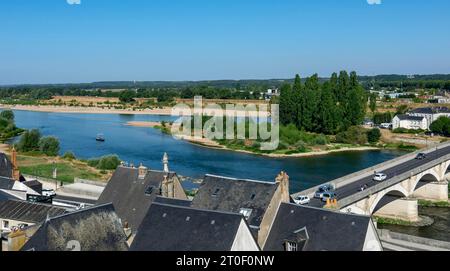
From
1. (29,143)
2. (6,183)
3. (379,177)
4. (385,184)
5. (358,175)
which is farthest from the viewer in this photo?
(29,143)

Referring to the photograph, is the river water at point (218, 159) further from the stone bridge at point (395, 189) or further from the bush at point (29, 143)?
the bush at point (29, 143)

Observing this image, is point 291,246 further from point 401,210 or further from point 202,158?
point 202,158

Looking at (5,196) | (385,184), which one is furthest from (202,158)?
(5,196)

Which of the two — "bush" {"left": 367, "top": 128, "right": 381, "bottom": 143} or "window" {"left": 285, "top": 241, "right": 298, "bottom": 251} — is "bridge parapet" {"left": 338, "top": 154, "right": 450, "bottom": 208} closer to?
"window" {"left": 285, "top": 241, "right": 298, "bottom": 251}

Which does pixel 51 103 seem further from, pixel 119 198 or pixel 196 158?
pixel 119 198

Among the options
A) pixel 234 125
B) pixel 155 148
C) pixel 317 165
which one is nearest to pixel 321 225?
pixel 317 165

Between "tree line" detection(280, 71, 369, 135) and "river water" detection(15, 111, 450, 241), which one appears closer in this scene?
"river water" detection(15, 111, 450, 241)

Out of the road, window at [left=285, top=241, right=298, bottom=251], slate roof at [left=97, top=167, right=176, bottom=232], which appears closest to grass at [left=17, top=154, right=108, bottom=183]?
slate roof at [left=97, top=167, right=176, bottom=232]
